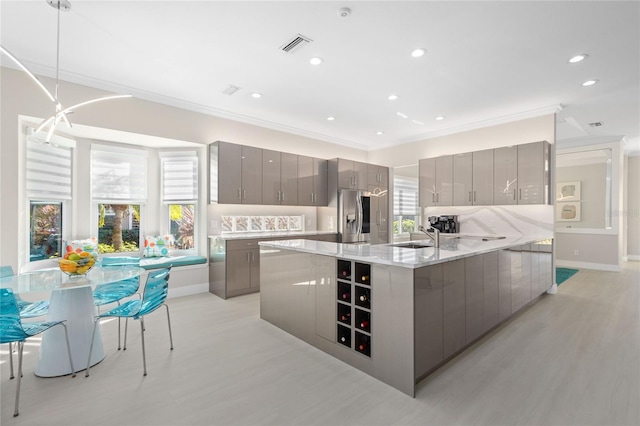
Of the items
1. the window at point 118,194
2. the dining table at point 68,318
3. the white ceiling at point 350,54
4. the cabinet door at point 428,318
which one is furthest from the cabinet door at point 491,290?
the window at point 118,194

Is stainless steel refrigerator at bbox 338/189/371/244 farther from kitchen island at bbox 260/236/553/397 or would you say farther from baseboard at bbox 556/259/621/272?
baseboard at bbox 556/259/621/272

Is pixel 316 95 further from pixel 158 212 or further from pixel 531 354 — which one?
pixel 531 354

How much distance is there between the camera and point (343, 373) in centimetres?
238

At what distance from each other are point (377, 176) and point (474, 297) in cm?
419

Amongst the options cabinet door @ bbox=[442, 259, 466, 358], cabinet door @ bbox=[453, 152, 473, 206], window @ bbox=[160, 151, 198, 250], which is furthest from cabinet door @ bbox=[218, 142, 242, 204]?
cabinet door @ bbox=[453, 152, 473, 206]

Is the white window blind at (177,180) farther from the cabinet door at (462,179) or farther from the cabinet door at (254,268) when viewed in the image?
the cabinet door at (462,179)

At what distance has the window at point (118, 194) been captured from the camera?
14.6 ft

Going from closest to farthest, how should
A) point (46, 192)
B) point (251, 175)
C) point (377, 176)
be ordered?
point (46, 192) → point (251, 175) → point (377, 176)

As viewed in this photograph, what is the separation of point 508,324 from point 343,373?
2153mm

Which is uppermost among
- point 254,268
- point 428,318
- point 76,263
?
point 76,263

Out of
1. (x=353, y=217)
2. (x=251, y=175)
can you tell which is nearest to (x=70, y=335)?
(x=251, y=175)

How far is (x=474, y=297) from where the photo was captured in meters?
2.74

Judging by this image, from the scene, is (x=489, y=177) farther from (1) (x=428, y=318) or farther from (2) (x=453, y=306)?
(1) (x=428, y=318)

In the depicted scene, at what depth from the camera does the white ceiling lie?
254 cm
